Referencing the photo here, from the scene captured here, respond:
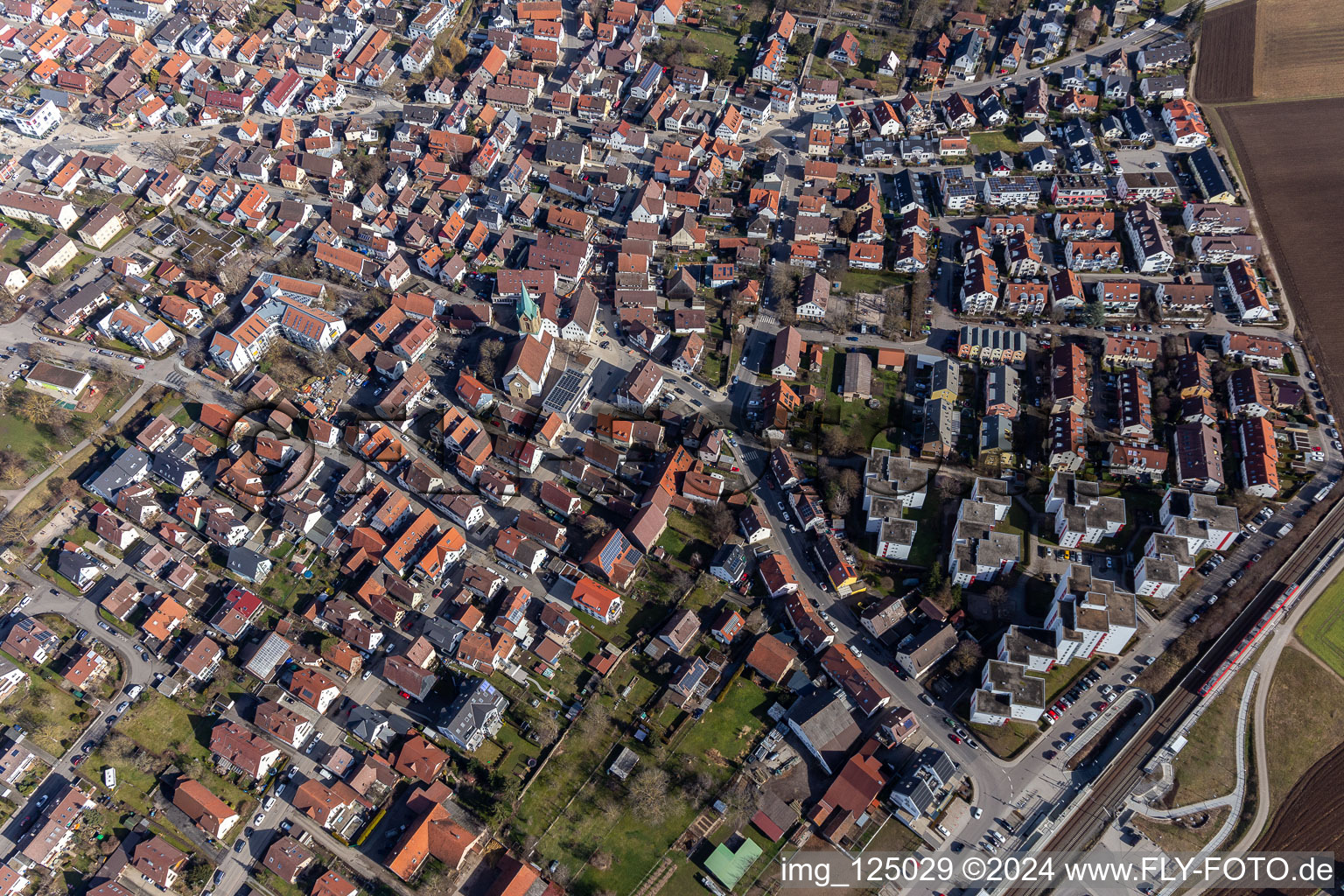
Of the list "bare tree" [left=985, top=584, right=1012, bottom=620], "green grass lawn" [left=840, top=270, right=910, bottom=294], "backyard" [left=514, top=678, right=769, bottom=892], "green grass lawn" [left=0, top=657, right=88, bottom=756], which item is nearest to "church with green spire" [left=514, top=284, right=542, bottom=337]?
"green grass lawn" [left=840, top=270, right=910, bottom=294]

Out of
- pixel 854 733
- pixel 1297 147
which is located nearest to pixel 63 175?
pixel 854 733

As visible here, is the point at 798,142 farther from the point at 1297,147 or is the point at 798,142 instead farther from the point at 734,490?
the point at 1297,147

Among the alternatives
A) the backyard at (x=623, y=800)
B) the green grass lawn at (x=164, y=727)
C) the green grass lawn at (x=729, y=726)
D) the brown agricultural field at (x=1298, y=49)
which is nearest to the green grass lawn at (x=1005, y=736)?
the green grass lawn at (x=729, y=726)

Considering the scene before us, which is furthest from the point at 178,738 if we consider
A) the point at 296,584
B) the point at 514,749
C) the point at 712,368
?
the point at 712,368

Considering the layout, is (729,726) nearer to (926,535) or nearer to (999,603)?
(999,603)

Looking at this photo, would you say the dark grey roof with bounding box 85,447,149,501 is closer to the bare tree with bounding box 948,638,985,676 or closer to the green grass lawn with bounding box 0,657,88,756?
the green grass lawn with bounding box 0,657,88,756

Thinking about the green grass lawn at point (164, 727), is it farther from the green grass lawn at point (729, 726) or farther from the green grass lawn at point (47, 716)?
the green grass lawn at point (729, 726)
